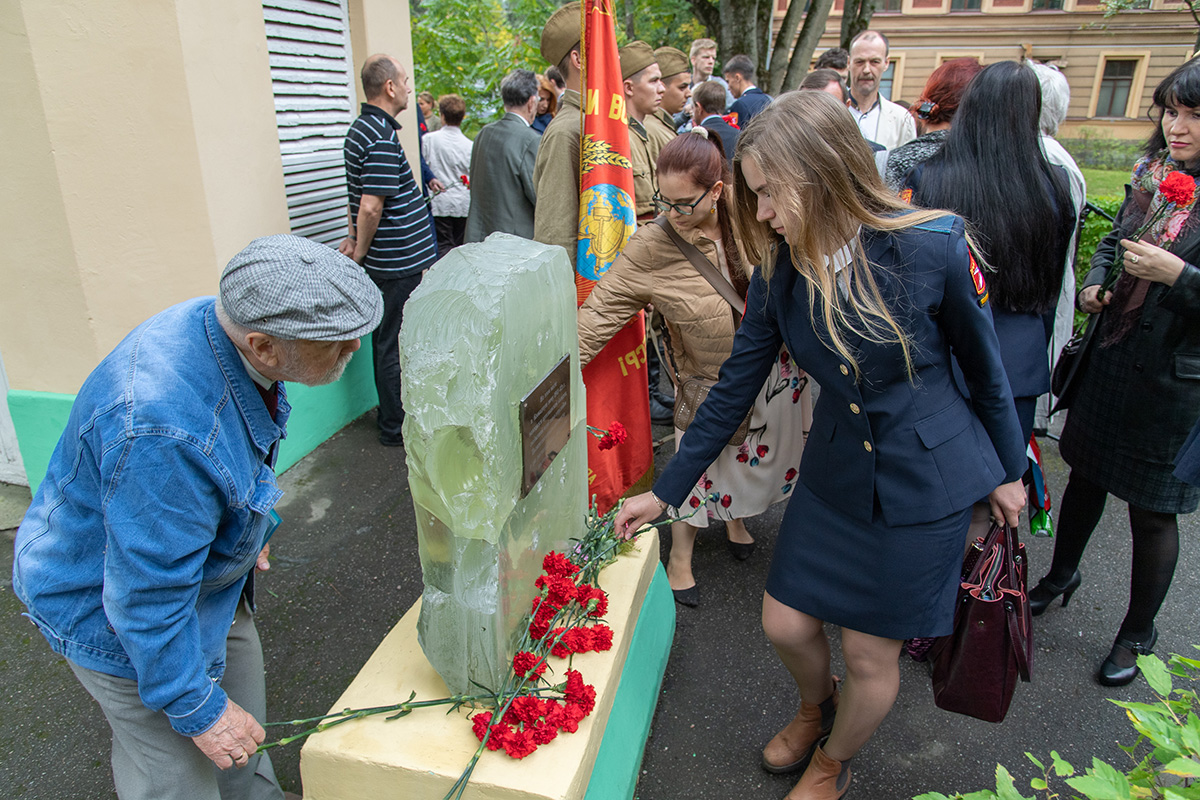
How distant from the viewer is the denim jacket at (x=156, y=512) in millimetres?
1413

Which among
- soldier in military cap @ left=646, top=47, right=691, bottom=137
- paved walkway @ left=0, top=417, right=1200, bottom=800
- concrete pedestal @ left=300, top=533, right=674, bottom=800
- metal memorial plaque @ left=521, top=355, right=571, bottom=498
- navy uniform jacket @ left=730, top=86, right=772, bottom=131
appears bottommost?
paved walkway @ left=0, top=417, right=1200, bottom=800

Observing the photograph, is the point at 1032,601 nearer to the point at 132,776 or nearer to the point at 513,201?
the point at 132,776

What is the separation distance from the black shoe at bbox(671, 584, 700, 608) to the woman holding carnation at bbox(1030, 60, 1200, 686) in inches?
61.6

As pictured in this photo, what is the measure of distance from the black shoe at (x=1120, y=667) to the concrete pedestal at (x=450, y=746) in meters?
1.84

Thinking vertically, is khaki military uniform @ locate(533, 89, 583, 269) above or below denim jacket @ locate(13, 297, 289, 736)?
above

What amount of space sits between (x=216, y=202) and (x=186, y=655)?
277 centimetres

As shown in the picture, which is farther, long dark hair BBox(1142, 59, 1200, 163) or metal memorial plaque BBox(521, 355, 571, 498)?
long dark hair BBox(1142, 59, 1200, 163)

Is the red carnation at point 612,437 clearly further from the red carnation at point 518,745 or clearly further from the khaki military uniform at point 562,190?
the khaki military uniform at point 562,190

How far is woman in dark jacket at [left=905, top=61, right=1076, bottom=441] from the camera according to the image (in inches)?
99.7

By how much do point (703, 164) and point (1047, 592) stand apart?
2345mm

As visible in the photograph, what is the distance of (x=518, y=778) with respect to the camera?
1.75 m

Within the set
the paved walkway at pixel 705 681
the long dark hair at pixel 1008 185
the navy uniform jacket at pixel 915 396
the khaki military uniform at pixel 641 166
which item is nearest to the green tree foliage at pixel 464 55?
the khaki military uniform at pixel 641 166

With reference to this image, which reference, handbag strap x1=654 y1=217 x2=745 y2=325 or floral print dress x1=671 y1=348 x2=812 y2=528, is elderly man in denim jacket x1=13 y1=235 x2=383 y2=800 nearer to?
handbag strap x1=654 y1=217 x2=745 y2=325

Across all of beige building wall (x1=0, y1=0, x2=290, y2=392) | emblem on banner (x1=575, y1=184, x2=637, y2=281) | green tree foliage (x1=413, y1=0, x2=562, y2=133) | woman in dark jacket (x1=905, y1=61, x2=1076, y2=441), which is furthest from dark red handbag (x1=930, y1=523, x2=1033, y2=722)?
green tree foliage (x1=413, y1=0, x2=562, y2=133)
